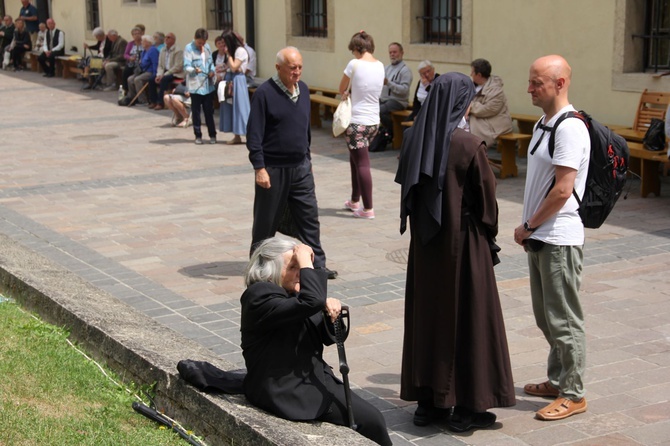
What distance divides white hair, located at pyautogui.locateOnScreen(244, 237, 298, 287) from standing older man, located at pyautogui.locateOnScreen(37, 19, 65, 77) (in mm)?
25914

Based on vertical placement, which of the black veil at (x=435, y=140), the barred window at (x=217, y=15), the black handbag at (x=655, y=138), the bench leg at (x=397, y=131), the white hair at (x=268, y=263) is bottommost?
the bench leg at (x=397, y=131)

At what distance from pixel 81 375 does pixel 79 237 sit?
4389mm

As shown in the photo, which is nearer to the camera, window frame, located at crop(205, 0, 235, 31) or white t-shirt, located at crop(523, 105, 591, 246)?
white t-shirt, located at crop(523, 105, 591, 246)

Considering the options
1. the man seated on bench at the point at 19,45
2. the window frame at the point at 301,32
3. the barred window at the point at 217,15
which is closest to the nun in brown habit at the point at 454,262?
the window frame at the point at 301,32

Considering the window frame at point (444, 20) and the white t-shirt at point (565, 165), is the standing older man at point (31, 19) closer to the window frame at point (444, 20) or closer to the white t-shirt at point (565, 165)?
the window frame at point (444, 20)

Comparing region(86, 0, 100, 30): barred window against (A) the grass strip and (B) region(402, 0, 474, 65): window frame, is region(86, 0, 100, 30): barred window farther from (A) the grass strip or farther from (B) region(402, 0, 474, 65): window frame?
(A) the grass strip

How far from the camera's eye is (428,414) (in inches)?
201

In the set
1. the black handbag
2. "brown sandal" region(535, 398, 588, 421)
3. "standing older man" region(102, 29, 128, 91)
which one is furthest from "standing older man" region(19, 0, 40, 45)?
"brown sandal" region(535, 398, 588, 421)

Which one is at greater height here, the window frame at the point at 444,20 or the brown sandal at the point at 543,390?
the window frame at the point at 444,20

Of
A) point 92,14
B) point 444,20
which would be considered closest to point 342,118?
point 444,20

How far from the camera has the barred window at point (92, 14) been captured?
29844mm

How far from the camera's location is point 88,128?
17969 mm

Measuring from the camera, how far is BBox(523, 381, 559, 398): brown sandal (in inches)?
213

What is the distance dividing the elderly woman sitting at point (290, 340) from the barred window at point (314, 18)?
48.3 ft
